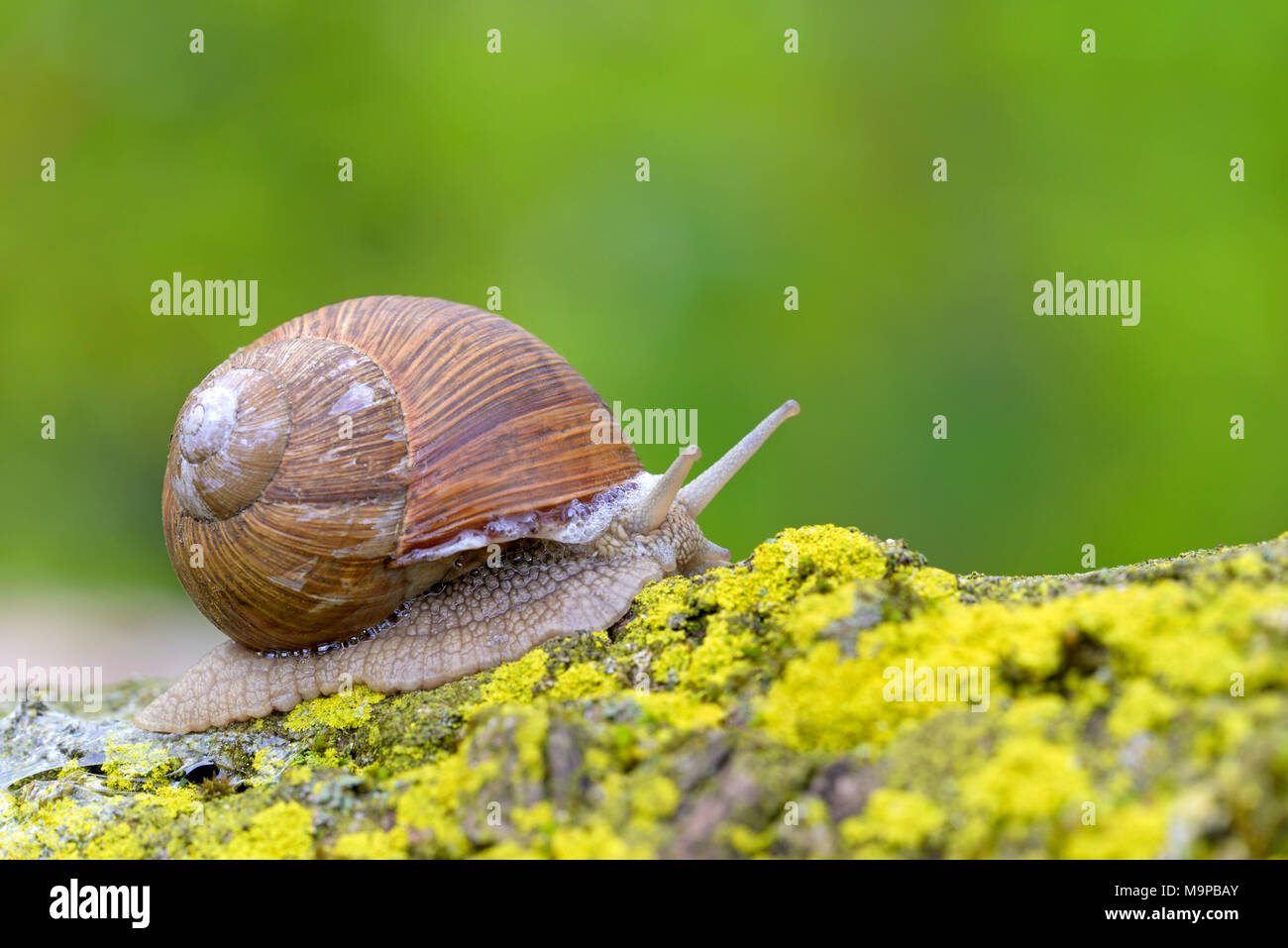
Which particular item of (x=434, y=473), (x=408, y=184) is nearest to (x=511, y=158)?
(x=408, y=184)

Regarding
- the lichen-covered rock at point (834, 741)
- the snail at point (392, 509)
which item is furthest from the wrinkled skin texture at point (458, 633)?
the lichen-covered rock at point (834, 741)

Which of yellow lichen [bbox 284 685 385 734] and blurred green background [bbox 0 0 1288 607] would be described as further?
blurred green background [bbox 0 0 1288 607]

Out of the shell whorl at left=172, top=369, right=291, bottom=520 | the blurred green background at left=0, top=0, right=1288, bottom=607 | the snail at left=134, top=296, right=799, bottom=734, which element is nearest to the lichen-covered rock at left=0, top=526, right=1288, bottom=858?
the snail at left=134, top=296, right=799, bottom=734

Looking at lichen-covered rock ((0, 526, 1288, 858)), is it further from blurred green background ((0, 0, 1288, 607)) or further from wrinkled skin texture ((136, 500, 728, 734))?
blurred green background ((0, 0, 1288, 607))

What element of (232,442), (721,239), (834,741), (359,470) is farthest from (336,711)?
(721,239)

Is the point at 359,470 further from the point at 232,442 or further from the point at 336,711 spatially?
the point at 336,711

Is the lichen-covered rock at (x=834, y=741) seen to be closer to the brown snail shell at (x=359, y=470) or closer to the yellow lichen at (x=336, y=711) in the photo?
the yellow lichen at (x=336, y=711)

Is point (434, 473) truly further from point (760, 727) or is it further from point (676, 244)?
point (676, 244)
